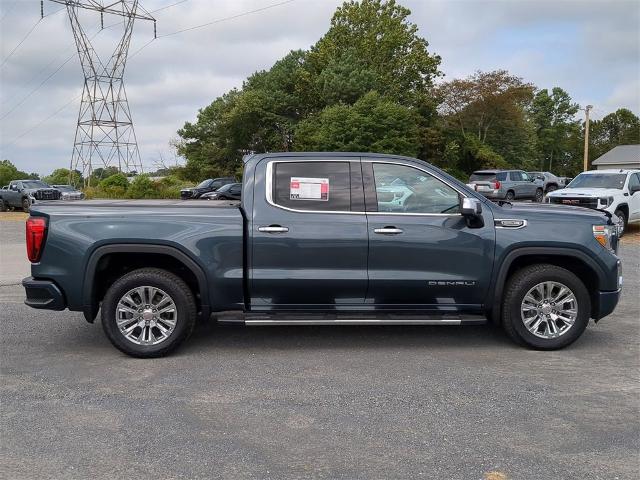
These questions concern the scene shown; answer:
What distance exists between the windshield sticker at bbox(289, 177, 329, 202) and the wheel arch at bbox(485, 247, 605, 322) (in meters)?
1.77

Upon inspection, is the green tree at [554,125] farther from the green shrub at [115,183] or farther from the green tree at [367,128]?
the green shrub at [115,183]

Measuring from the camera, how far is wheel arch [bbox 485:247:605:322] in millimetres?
5312

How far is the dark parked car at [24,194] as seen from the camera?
93.0ft

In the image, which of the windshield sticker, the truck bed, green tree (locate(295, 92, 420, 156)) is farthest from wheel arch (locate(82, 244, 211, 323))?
green tree (locate(295, 92, 420, 156))

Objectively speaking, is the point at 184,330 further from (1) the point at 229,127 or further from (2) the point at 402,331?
(1) the point at 229,127

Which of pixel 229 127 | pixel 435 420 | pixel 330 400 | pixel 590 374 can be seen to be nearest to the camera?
pixel 435 420

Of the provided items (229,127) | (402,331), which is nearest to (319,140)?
(229,127)

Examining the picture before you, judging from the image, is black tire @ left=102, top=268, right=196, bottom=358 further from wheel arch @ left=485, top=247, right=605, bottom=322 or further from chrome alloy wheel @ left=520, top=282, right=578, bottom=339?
chrome alloy wheel @ left=520, top=282, right=578, bottom=339

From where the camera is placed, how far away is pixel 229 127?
48.0m

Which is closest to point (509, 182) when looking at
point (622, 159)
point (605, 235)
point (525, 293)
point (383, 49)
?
point (383, 49)

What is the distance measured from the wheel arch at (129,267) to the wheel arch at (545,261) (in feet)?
8.72

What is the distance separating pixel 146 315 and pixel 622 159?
70353 millimetres

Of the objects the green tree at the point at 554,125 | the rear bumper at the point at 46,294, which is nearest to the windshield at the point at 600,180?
the rear bumper at the point at 46,294

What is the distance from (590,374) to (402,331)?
1929mm
